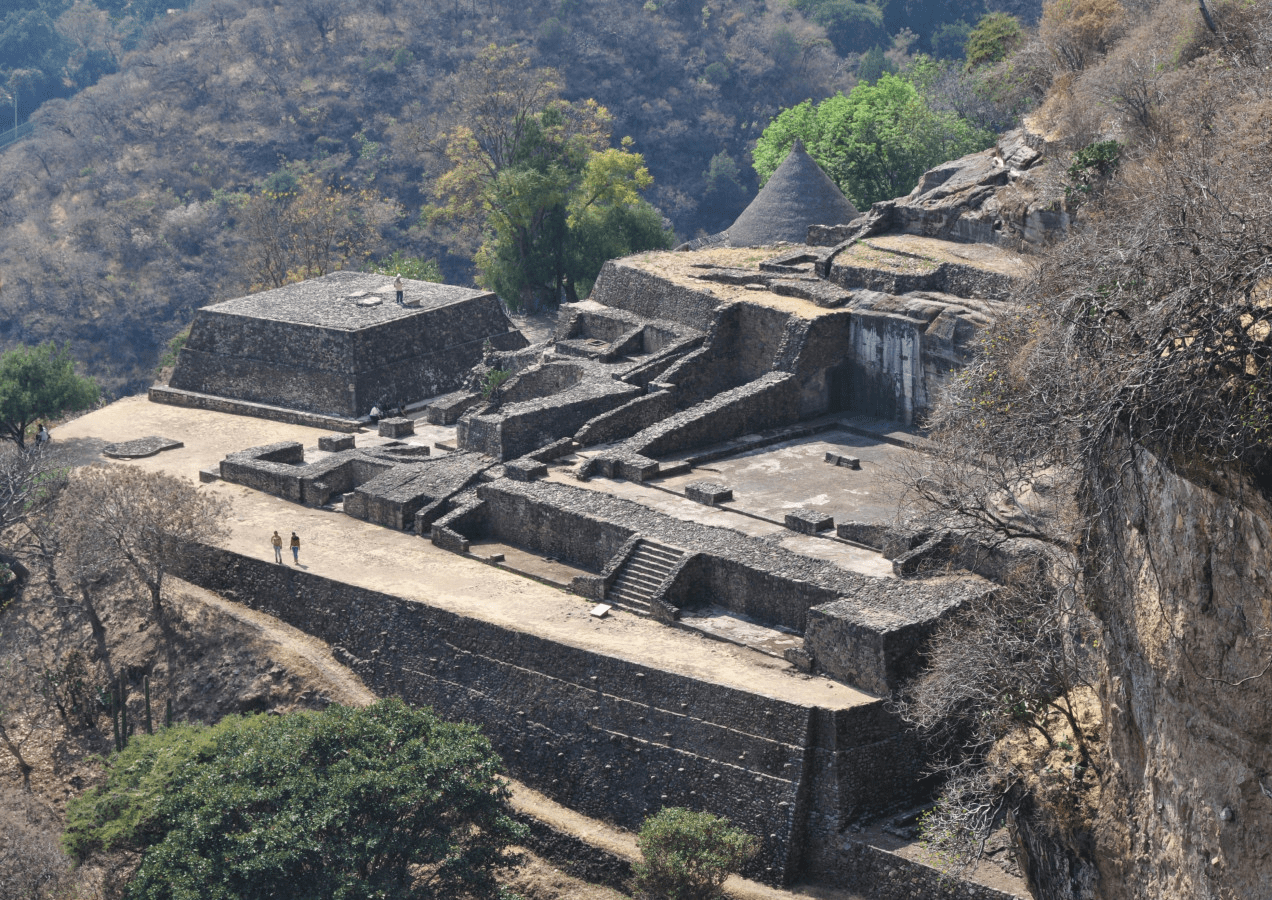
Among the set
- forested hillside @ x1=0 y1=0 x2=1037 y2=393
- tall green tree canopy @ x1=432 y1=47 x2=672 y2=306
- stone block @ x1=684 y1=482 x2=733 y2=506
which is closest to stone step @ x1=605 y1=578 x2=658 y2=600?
stone block @ x1=684 y1=482 x2=733 y2=506

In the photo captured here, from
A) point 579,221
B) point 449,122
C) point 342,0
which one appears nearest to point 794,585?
point 579,221

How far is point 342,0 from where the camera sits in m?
83.1

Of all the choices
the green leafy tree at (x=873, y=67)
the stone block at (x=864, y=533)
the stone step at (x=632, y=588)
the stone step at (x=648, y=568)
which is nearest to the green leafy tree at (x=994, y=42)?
the stone block at (x=864, y=533)

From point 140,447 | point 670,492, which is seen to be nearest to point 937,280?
point 670,492

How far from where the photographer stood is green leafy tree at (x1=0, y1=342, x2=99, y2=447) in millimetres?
35188

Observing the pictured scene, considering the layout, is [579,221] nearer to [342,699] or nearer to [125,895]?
[342,699]

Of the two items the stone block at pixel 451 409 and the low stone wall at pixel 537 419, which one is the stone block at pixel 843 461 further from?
the stone block at pixel 451 409

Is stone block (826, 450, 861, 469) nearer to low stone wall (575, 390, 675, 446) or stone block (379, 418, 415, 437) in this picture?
low stone wall (575, 390, 675, 446)

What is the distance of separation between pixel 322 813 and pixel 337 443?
13165 millimetres

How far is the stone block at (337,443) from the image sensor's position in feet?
108

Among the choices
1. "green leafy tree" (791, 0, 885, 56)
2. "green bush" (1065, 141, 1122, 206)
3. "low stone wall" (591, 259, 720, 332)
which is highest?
"green leafy tree" (791, 0, 885, 56)

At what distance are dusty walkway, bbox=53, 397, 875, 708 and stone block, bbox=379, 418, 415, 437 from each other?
5.45ft

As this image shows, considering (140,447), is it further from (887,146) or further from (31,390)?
(887,146)

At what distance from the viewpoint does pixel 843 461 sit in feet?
91.9
